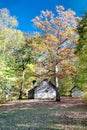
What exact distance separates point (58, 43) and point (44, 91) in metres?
15.4

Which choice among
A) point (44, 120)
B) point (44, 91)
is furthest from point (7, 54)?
point (44, 120)

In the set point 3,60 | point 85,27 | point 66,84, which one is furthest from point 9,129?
point 66,84

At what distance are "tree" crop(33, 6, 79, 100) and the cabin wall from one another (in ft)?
38.3

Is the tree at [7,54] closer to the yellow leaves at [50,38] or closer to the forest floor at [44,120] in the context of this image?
the yellow leaves at [50,38]

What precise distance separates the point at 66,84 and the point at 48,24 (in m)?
34.7

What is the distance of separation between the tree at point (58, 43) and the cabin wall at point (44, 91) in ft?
38.3

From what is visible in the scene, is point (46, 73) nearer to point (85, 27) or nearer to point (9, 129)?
point (85, 27)

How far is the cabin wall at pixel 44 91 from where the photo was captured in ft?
159

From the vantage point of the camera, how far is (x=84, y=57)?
2381 centimetres

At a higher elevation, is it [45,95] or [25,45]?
[25,45]

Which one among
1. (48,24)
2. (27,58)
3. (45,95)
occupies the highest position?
(48,24)

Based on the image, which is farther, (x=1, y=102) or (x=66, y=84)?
(x=66, y=84)

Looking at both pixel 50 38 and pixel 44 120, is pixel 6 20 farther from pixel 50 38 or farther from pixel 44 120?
pixel 44 120

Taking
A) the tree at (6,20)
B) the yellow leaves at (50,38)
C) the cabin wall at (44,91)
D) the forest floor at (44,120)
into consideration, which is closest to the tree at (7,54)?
the tree at (6,20)
